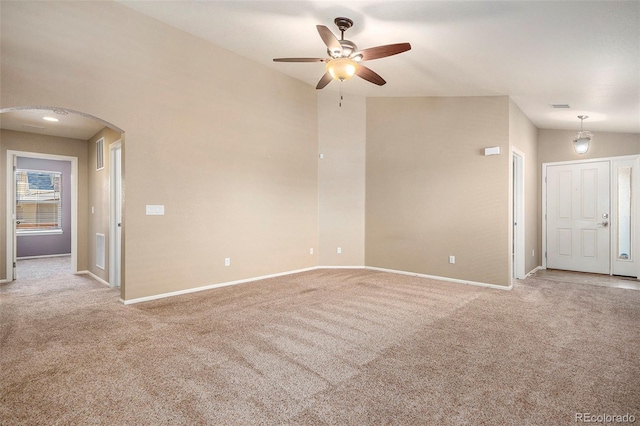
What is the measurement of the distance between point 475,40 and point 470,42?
0.06m

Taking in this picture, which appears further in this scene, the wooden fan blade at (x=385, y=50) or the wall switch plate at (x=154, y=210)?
the wall switch plate at (x=154, y=210)

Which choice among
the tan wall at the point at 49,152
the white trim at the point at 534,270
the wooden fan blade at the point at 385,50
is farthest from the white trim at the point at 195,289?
the white trim at the point at 534,270

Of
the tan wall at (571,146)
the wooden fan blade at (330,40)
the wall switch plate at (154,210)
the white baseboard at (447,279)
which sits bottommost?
the white baseboard at (447,279)

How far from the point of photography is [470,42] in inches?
137

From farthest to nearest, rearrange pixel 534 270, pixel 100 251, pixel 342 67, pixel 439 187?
pixel 534 270 < pixel 100 251 < pixel 439 187 < pixel 342 67

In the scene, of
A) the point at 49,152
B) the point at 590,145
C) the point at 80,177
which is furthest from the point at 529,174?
the point at 49,152

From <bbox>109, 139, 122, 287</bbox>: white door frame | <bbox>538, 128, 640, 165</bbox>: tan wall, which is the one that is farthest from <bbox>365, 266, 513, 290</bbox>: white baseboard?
<bbox>109, 139, 122, 287</bbox>: white door frame

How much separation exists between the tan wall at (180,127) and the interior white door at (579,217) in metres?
5.07

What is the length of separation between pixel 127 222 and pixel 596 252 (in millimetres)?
7975

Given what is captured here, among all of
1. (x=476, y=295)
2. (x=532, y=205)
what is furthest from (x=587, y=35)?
(x=532, y=205)

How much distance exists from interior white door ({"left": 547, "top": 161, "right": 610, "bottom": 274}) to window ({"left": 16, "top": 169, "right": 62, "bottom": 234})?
1194 centimetres

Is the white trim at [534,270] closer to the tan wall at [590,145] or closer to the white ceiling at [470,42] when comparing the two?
the tan wall at [590,145]

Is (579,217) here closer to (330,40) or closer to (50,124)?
(330,40)

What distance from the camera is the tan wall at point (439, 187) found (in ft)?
16.3
